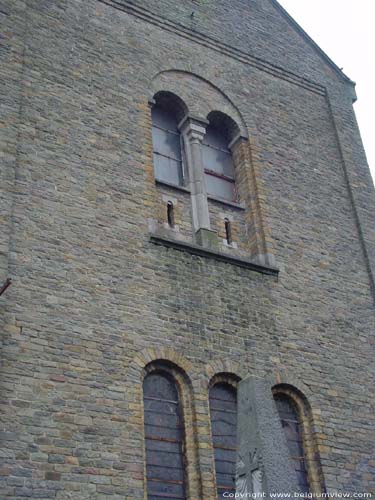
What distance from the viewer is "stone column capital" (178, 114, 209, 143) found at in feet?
46.4

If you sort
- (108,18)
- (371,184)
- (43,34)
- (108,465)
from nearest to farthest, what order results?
(108,465)
(43,34)
(108,18)
(371,184)

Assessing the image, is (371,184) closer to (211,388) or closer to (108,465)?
(211,388)

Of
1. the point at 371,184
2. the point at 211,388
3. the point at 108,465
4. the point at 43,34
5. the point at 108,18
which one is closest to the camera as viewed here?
the point at 108,465

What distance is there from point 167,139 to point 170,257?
9.16 ft

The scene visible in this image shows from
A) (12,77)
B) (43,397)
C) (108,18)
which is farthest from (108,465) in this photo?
(108,18)

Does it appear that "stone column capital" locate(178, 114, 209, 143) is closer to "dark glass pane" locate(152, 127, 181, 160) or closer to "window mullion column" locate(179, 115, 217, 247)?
"window mullion column" locate(179, 115, 217, 247)

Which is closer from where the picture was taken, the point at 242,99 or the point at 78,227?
the point at 78,227

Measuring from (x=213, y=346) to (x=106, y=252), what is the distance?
2040 mm

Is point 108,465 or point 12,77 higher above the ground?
point 12,77

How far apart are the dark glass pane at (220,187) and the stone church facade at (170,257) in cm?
5

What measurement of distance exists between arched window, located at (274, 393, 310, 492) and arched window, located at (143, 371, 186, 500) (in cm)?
174

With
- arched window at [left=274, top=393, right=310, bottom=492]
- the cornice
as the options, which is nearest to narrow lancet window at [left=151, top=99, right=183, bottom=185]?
the cornice

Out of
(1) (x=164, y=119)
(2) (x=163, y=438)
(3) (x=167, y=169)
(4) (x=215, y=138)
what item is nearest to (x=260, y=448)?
(2) (x=163, y=438)

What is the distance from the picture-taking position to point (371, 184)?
16203mm
